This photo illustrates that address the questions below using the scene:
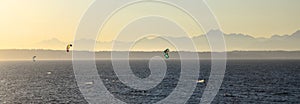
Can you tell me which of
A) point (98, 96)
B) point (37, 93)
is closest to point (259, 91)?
point (98, 96)

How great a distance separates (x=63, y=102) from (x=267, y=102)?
59.9 meters

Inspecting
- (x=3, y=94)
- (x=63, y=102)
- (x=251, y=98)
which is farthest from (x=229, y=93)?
(x=3, y=94)

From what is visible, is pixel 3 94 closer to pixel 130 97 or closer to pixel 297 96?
pixel 130 97

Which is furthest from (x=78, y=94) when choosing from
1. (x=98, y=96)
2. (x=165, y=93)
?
(x=165, y=93)

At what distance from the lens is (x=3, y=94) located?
13362 cm

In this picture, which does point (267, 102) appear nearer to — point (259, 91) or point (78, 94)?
point (259, 91)

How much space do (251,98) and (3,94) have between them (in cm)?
8504

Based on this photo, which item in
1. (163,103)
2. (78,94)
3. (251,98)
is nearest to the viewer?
(163,103)

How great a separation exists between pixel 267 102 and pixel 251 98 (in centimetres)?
808

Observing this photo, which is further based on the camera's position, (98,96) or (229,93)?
(229,93)

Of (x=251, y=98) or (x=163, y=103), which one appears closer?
(x=163, y=103)

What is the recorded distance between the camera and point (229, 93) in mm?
131500

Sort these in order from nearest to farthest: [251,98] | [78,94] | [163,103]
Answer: [163,103] → [251,98] → [78,94]

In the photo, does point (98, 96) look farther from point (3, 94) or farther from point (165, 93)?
point (3, 94)
